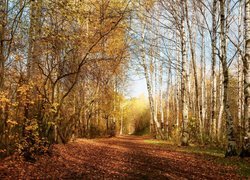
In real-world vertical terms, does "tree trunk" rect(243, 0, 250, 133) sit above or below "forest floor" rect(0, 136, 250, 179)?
above

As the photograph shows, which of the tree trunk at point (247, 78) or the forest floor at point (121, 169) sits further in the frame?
the tree trunk at point (247, 78)

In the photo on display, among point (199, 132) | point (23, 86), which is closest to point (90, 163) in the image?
point (23, 86)

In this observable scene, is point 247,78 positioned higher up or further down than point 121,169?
higher up

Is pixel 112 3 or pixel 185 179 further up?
pixel 112 3

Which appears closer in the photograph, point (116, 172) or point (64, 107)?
point (116, 172)

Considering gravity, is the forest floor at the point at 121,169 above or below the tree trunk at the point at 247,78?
below

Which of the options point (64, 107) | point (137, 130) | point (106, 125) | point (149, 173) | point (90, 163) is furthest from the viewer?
point (137, 130)

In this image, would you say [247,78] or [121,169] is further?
[247,78]

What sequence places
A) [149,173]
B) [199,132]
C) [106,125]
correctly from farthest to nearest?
[106,125]
[199,132]
[149,173]

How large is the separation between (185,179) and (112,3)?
1185 centimetres

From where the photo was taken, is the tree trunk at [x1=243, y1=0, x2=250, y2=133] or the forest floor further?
the tree trunk at [x1=243, y1=0, x2=250, y2=133]

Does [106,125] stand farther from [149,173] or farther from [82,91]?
[149,173]

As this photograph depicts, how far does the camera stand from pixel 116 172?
8.07m

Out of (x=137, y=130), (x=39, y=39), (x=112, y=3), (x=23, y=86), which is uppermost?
(x=112, y=3)
